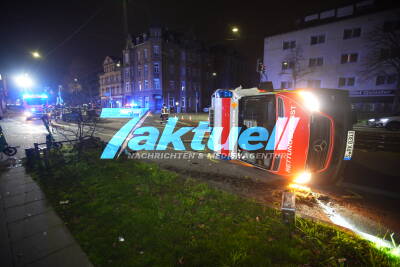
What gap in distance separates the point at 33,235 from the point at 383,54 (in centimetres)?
3522

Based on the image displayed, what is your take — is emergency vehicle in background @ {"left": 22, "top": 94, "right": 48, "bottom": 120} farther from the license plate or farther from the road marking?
the road marking

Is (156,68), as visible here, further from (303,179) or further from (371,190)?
(371,190)

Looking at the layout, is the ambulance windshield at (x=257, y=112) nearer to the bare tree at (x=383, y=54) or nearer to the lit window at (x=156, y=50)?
the bare tree at (x=383, y=54)

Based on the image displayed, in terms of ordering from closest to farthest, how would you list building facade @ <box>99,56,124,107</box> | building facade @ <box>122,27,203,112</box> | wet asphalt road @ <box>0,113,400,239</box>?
wet asphalt road @ <box>0,113,400,239</box>, building facade @ <box>122,27,203,112</box>, building facade @ <box>99,56,124,107</box>

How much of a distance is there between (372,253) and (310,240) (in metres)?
0.88

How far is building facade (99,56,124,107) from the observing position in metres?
49.1

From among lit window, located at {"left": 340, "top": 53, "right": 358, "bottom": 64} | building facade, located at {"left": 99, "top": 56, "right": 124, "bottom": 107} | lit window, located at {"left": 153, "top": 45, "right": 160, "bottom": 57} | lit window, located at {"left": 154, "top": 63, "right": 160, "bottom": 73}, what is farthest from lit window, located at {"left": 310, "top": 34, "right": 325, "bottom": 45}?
building facade, located at {"left": 99, "top": 56, "right": 124, "bottom": 107}

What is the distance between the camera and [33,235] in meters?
3.65

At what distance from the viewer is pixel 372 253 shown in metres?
3.10

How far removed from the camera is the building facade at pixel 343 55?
82.7 feet

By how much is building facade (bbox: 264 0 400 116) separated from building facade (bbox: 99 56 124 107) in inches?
1466

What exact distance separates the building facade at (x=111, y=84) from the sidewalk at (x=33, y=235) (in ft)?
156

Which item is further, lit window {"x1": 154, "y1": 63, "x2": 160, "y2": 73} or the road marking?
lit window {"x1": 154, "y1": 63, "x2": 160, "y2": 73}

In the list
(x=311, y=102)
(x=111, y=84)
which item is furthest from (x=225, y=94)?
(x=111, y=84)
